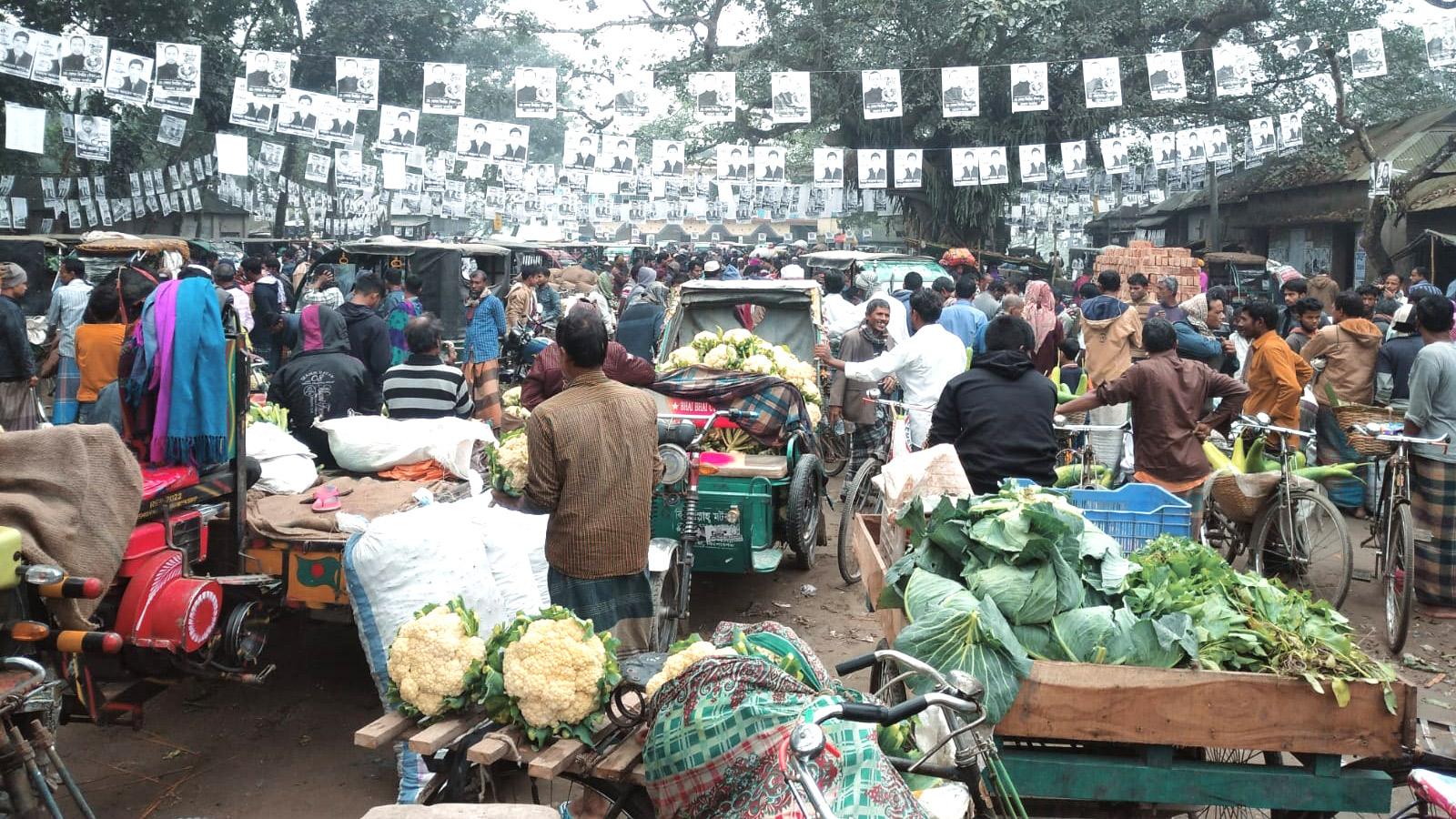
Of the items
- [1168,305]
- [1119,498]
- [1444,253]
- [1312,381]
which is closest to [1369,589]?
[1312,381]

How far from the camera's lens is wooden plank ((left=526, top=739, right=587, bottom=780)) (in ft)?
9.29

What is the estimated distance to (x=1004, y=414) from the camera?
5328mm

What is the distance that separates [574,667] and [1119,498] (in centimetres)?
314

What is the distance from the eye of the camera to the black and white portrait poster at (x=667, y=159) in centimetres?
2012

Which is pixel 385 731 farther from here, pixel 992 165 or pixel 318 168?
pixel 318 168

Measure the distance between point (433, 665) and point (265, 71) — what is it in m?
16.5

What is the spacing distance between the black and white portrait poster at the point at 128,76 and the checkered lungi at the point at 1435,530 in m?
17.6

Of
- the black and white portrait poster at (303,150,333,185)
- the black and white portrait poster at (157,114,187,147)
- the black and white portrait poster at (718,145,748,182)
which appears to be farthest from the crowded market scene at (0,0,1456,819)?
the black and white portrait poster at (303,150,333,185)

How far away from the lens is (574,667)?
304 cm

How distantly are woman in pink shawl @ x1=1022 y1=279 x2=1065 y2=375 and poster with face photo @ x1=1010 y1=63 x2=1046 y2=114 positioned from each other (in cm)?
822

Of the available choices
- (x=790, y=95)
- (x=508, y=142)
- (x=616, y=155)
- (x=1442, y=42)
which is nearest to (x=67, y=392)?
(x=508, y=142)

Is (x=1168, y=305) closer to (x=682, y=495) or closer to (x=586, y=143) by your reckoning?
(x=682, y=495)

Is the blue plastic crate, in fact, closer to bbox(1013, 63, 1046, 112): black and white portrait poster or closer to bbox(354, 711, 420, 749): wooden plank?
bbox(354, 711, 420, 749): wooden plank

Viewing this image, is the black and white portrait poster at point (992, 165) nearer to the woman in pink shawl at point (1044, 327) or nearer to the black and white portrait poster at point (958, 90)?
the black and white portrait poster at point (958, 90)
